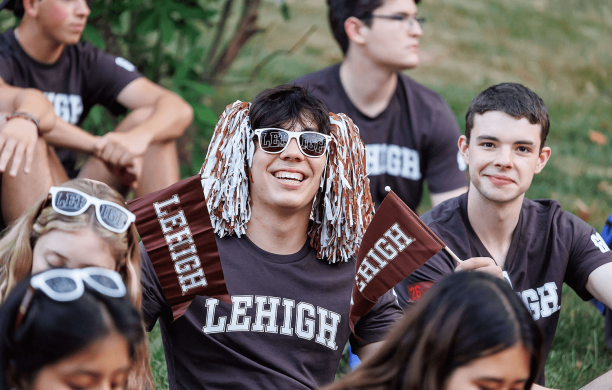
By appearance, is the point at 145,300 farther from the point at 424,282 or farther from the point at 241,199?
the point at 424,282

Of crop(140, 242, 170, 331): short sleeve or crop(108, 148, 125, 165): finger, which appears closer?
crop(140, 242, 170, 331): short sleeve

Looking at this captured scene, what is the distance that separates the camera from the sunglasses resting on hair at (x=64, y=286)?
179cm

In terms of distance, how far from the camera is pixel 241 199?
2916 millimetres

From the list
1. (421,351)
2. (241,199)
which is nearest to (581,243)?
(241,199)

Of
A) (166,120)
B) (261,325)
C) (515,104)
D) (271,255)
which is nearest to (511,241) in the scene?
(515,104)

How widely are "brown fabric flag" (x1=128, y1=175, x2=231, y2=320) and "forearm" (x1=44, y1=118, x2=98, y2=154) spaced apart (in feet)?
5.04

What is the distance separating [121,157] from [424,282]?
1773 millimetres

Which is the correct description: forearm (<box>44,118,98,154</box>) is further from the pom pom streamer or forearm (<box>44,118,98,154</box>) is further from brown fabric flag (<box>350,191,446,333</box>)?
brown fabric flag (<box>350,191,446,333</box>)

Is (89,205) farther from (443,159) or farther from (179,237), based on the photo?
(443,159)

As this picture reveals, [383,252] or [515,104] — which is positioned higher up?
[515,104]

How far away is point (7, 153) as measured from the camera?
11.7 feet

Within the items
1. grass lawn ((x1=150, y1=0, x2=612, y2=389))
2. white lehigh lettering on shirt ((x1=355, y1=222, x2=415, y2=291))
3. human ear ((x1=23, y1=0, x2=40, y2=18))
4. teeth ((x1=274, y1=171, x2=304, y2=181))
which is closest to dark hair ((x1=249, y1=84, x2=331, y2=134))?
teeth ((x1=274, y1=171, x2=304, y2=181))

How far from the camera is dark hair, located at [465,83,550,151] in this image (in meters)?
3.41

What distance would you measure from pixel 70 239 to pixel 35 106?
164 cm
